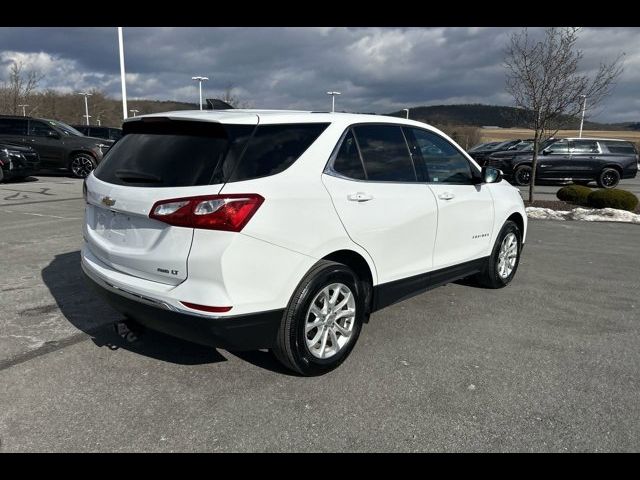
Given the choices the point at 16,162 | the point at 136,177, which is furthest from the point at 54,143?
the point at 136,177

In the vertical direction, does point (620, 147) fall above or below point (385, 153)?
above

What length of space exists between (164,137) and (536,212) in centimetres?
986

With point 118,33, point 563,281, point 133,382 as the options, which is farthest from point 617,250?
point 118,33

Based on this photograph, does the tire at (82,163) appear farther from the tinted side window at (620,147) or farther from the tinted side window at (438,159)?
the tinted side window at (620,147)

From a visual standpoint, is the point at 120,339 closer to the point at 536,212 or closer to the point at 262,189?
the point at 262,189

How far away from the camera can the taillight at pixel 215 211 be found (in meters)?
2.53

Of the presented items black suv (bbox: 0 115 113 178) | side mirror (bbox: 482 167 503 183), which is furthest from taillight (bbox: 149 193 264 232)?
black suv (bbox: 0 115 113 178)

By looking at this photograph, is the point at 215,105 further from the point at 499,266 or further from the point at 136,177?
the point at 499,266

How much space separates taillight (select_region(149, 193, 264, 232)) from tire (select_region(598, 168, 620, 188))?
62.1 feet

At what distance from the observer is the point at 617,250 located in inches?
293

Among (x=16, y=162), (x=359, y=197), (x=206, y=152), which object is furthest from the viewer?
(x=16, y=162)

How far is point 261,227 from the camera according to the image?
8.60 feet

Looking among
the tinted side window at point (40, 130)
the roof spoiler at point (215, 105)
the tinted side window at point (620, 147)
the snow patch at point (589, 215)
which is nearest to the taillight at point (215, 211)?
the roof spoiler at point (215, 105)

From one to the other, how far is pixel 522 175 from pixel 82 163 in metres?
15.8
